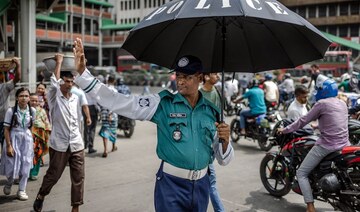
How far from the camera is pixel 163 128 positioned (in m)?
2.88

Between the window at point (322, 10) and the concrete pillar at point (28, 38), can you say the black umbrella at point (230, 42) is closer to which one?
the concrete pillar at point (28, 38)

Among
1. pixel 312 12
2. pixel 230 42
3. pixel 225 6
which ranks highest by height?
pixel 312 12

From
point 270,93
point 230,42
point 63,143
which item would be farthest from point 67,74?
point 270,93

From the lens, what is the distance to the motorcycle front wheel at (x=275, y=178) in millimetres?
5609

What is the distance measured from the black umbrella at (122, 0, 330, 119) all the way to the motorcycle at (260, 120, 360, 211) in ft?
5.95

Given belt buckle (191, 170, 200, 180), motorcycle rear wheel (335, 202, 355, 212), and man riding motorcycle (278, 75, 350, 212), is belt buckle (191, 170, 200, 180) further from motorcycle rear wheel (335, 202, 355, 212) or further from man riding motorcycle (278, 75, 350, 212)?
motorcycle rear wheel (335, 202, 355, 212)

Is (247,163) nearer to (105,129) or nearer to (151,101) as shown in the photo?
(105,129)

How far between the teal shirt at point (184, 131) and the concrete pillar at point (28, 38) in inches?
550

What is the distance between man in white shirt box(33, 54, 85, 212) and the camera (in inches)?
188

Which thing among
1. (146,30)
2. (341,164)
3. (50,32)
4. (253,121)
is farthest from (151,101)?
(50,32)

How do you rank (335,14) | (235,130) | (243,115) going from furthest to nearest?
1. (335,14)
2. (235,130)
3. (243,115)

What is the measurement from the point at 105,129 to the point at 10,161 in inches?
135

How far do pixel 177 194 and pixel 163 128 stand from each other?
46cm

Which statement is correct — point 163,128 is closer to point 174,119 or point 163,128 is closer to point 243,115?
point 174,119
